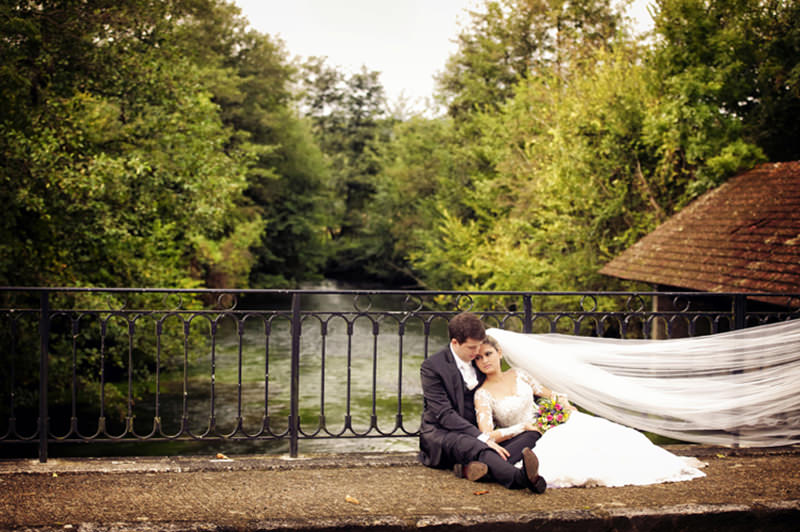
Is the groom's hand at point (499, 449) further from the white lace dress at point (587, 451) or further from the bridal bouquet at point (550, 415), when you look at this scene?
the bridal bouquet at point (550, 415)

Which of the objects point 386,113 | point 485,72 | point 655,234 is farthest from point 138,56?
point 386,113

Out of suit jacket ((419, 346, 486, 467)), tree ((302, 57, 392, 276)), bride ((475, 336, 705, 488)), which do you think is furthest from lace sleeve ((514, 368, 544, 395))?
tree ((302, 57, 392, 276))

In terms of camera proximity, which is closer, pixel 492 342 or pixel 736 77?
pixel 492 342

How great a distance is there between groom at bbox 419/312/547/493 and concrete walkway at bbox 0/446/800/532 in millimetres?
162

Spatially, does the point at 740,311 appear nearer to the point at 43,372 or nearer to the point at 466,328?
the point at 466,328

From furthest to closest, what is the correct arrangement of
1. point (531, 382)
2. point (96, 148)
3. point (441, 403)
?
1. point (96, 148)
2. point (531, 382)
3. point (441, 403)

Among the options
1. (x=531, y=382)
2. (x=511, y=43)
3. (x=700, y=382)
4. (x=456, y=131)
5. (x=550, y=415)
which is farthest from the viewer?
(x=456, y=131)

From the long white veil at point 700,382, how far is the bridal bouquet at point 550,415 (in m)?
0.35

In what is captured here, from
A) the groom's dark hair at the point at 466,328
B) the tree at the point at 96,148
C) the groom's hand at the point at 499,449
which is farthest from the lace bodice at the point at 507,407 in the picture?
the tree at the point at 96,148

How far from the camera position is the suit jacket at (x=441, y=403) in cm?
509

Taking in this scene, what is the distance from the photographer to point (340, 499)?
4.55 metres

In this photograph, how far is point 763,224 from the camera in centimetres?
1244

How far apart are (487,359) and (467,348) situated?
6.9 inches

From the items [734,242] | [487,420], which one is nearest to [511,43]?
[734,242]
